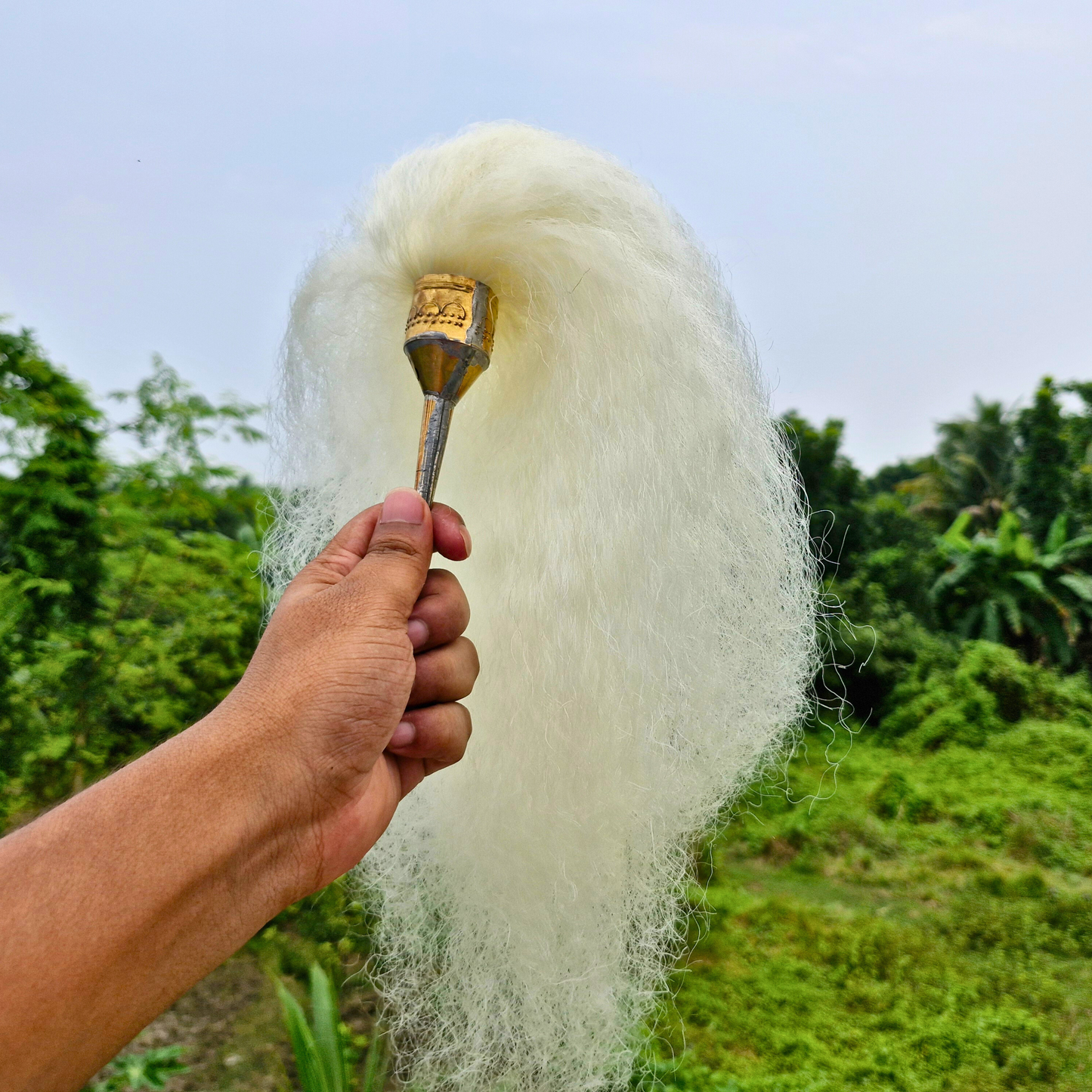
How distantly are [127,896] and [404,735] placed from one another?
1.07 feet

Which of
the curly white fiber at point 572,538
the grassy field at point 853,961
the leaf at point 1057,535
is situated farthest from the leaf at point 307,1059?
the leaf at point 1057,535

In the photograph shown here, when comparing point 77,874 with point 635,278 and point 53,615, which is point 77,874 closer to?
point 635,278

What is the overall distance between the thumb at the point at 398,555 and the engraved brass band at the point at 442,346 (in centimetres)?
3

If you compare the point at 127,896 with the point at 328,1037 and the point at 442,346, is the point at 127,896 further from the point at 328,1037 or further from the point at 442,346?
the point at 328,1037

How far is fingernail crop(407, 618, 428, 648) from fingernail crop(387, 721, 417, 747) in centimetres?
10

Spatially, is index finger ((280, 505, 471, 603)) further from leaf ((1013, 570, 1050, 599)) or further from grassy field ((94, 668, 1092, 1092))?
leaf ((1013, 570, 1050, 599))

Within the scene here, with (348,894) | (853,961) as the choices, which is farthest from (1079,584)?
(348,894)

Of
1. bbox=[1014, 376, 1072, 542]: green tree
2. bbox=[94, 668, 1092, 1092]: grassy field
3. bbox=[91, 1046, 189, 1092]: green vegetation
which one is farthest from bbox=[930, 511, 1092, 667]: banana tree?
bbox=[91, 1046, 189, 1092]: green vegetation

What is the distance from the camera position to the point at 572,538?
850 millimetres

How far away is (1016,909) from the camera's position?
3992mm

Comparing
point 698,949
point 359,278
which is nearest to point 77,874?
point 359,278

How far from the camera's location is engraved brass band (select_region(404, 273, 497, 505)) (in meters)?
0.80

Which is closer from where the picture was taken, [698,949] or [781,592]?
[781,592]

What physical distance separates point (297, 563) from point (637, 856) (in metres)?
0.70
